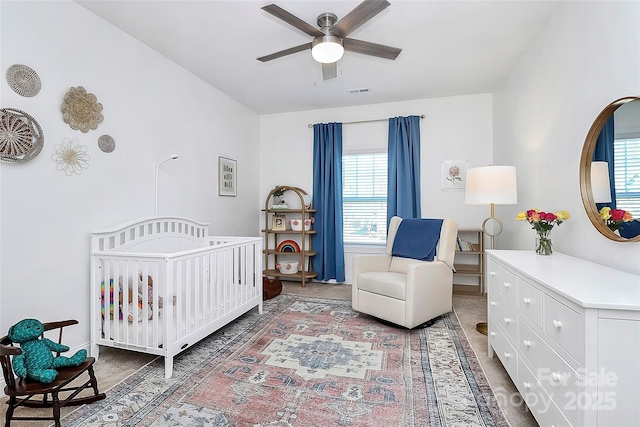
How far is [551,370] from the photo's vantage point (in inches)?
49.3

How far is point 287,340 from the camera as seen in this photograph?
2463 millimetres

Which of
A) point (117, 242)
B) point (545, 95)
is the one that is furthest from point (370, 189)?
point (117, 242)

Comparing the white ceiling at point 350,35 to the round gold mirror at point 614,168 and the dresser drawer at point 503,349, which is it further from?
the dresser drawer at point 503,349

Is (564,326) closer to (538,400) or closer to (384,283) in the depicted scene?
(538,400)

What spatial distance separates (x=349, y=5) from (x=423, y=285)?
223cm

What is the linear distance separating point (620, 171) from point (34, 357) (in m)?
3.05

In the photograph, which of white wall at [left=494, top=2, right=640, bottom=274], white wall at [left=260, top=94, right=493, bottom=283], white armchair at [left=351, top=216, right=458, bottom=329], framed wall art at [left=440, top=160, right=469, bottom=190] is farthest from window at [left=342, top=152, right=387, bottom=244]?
white wall at [left=494, top=2, right=640, bottom=274]

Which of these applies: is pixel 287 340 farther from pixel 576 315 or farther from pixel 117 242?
pixel 576 315

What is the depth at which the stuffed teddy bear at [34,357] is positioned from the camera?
144 cm

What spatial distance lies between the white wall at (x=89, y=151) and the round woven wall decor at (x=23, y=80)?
31 millimetres

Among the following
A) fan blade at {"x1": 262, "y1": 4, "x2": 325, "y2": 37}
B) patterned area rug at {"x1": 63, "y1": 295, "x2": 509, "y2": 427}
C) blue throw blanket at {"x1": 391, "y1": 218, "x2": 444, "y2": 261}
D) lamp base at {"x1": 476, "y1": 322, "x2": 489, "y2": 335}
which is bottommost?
patterned area rug at {"x1": 63, "y1": 295, "x2": 509, "y2": 427}

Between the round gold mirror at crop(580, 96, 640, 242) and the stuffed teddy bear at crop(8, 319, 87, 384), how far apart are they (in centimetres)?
280

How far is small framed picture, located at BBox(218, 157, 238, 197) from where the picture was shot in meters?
3.75

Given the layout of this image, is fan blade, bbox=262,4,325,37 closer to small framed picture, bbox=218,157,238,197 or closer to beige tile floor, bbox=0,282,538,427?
small framed picture, bbox=218,157,238,197
